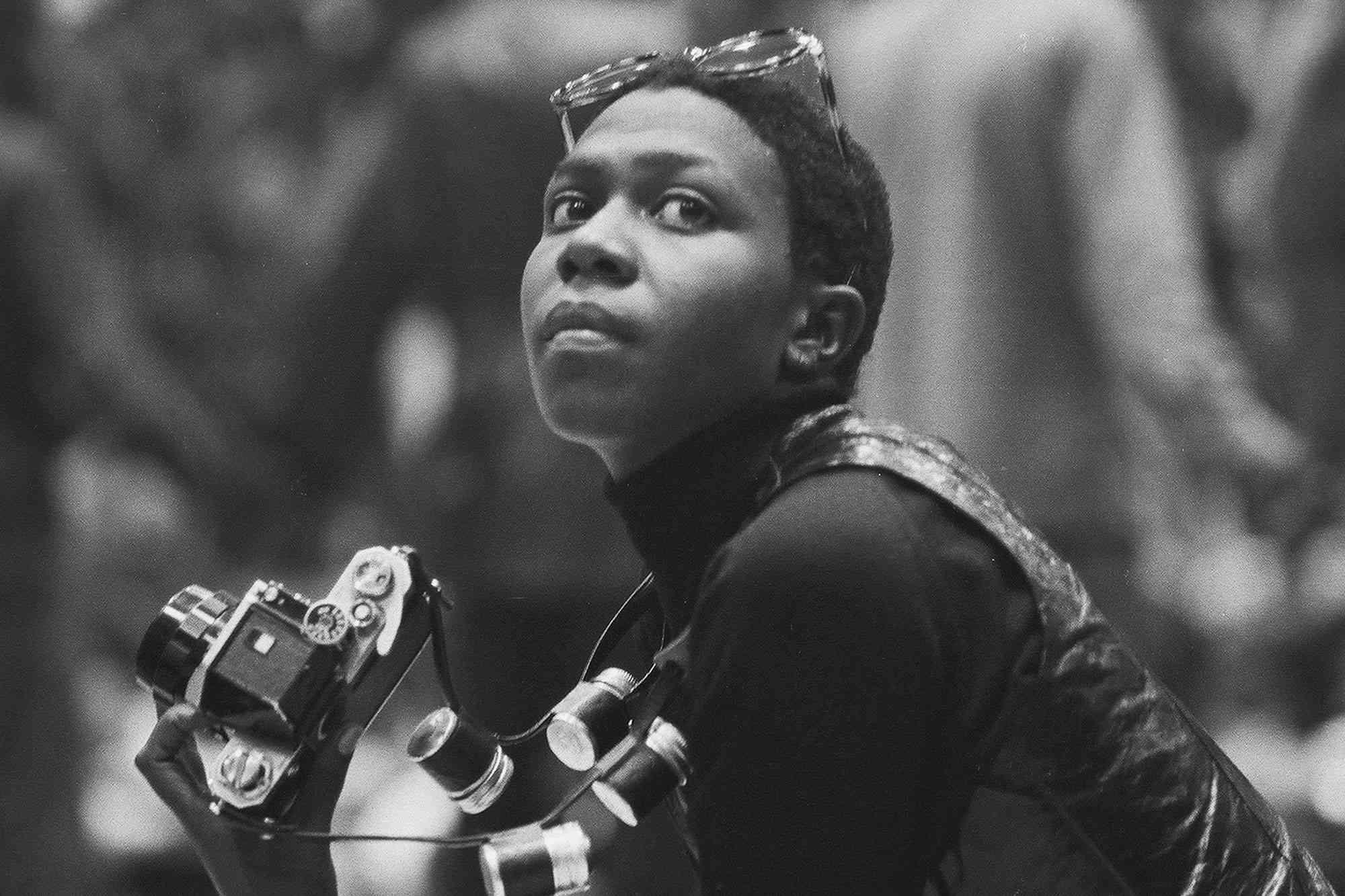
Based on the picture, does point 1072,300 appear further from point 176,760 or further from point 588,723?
point 176,760

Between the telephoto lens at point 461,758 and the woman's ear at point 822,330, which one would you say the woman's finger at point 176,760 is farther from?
the woman's ear at point 822,330

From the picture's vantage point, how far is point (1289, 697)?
2805mm

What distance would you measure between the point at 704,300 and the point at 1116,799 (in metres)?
0.42

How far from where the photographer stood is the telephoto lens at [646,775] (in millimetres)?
1358

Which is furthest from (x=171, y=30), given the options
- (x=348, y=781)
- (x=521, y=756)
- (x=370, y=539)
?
(x=521, y=756)

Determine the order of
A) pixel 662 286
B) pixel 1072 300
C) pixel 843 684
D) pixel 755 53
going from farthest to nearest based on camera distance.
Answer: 1. pixel 1072 300
2. pixel 755 53
3. pixel 662 286
4. pixel 843 684

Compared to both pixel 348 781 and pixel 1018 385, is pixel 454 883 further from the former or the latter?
pixel 1018 385

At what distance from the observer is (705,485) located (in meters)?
1.47

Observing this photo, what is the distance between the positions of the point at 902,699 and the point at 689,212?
366mm

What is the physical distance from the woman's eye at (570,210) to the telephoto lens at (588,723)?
1.07 feet

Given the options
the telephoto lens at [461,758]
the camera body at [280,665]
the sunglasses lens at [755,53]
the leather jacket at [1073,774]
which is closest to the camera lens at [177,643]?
the camera body at [280,665]

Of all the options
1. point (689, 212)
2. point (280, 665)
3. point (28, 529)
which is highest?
point (689, 212)

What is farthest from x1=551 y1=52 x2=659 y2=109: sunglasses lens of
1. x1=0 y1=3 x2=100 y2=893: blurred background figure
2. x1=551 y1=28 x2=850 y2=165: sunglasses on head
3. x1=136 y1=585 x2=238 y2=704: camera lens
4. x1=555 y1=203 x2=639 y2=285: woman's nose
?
x1=0 y1=3 x2=100 y2=893: blurred background figure

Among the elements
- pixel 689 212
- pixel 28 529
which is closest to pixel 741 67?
pixel 689 212
